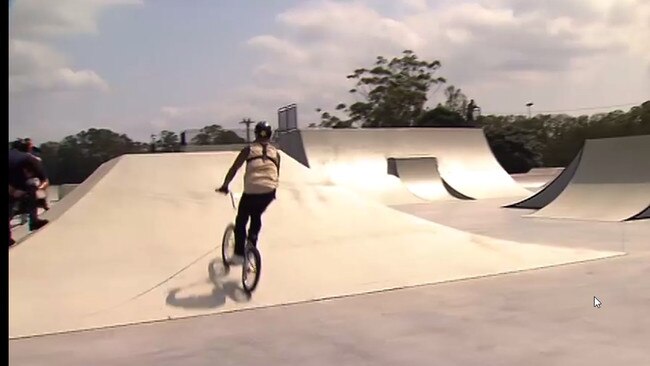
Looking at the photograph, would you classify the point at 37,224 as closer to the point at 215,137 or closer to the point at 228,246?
the point at 228,246

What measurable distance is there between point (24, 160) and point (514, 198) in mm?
17939

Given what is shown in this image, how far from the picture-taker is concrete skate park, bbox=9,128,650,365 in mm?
3555

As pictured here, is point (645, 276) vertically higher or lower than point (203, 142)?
lower

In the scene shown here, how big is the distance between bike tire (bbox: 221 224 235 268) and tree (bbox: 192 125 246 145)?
10215 mm

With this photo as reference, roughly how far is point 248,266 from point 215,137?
11133 millimetres

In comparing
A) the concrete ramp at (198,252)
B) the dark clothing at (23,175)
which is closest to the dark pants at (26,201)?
the dark clothing at (23,175)

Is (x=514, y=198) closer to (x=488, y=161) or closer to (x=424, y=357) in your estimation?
(x=488, y=161)

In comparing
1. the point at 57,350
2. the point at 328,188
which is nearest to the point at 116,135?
the point at 57,350

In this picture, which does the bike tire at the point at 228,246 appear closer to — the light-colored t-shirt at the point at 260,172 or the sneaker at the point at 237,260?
the sneaker at the point at 237,260

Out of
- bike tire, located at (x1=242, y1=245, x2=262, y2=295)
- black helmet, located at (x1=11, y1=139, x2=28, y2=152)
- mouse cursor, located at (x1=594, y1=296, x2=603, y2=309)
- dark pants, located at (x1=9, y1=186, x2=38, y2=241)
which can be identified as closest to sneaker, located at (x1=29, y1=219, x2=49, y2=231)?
dark pants, located at (x1=9, y1=186, x2=38, y2=241)

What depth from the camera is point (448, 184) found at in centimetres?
2016

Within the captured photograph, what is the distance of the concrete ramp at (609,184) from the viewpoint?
11.5 metres

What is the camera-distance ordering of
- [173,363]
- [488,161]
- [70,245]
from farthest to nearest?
[488,161] → [70,245] → [173,363]
